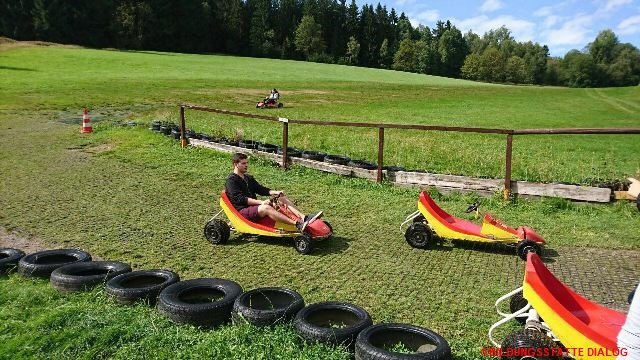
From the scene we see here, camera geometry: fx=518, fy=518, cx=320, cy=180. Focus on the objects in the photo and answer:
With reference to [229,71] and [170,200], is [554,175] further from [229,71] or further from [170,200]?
[229,71]

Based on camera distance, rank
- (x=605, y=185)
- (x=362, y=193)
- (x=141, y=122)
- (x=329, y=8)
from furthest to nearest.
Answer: (x=329, y=8), (x=141, y=122), (x=362, y=193), (x=605, y=185)

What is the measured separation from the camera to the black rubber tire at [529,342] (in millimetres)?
3762

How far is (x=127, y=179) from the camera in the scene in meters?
11.3

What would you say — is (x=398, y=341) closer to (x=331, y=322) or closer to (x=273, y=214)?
(x=331, y=322)

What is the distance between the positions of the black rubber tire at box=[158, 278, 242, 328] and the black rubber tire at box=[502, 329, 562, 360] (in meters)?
2.40

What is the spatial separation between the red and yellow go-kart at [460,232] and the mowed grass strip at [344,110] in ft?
12.5

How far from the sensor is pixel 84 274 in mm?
5730

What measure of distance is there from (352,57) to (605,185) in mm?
99298

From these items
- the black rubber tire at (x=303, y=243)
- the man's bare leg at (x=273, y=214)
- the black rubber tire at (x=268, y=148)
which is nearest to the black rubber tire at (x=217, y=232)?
the man's bare leg at (x=273, y=214)

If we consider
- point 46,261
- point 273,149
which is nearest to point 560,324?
point 46,261

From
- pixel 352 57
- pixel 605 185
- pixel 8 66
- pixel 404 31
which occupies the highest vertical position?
pixel 404 31

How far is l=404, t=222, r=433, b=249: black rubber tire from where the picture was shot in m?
7.13

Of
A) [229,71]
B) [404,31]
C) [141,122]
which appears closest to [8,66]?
[229,71]

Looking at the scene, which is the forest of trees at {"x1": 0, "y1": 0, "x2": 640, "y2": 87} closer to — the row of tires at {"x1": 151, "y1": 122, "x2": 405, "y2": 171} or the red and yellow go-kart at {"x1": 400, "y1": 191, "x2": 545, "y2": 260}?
the row of tires at {"x1": 151, "y1": 122, "x2": 405, "y2": 171}
